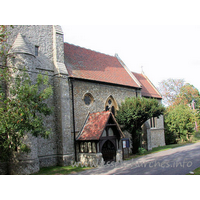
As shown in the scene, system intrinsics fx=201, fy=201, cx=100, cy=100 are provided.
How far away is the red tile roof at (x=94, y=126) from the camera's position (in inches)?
631

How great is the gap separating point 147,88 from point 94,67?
11862mm

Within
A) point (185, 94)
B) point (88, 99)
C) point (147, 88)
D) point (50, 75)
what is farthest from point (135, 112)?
point (185, 94)

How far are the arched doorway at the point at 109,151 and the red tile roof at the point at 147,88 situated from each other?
1199 cm

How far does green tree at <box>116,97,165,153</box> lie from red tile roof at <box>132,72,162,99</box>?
7.87 m

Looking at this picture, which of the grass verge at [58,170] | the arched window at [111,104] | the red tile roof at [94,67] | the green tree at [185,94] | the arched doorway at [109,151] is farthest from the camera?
the green tree at [185,94]

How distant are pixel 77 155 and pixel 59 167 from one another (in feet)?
7.20

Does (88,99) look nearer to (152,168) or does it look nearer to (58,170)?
(58,170)

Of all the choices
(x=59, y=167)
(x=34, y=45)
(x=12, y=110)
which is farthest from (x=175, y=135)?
(x=12, y=110)

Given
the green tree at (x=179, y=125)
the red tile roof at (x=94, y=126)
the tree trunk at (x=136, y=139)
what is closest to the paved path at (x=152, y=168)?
the red tile roof at (x=94, y=126)

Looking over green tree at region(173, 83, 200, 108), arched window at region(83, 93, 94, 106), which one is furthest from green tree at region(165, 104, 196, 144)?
arched window at region(83, 93, 94, 106)

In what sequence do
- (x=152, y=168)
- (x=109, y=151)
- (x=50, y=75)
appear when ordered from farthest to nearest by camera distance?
(x=109, y=151) < (x=50, y=75) < (x=152, y=168)

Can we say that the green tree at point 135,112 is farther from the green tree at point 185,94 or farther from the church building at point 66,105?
the green tree at point 185,94

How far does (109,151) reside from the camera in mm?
17375

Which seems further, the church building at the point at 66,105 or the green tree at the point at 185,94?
the green tree at the point at 185,94
